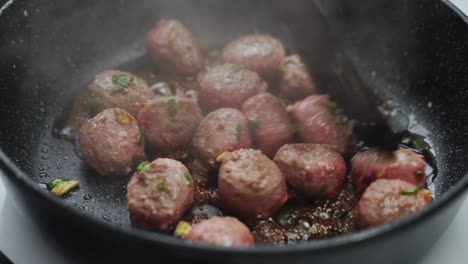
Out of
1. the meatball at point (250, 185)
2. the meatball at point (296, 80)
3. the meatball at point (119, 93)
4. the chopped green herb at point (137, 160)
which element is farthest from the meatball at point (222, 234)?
the meatball at point (296, 80)

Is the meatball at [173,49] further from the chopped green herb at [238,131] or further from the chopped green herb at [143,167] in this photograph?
the chopped green herb at [143,167]

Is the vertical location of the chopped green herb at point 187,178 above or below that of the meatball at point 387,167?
below

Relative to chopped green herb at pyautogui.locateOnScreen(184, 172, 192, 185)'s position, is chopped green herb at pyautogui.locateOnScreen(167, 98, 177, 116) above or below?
above

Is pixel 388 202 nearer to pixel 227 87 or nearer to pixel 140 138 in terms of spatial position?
pixel 227 87

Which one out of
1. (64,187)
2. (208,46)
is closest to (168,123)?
(64,187)

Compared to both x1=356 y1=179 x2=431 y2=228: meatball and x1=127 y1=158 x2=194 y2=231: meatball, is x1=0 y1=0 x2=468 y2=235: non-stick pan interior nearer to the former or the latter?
x1=127 y1=158 x2=194 y2=231: meatball

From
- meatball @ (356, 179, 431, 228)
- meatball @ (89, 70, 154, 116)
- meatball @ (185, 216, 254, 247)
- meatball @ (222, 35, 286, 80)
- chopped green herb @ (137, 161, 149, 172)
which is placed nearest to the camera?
meatball @ (185, 216, 254, 247)

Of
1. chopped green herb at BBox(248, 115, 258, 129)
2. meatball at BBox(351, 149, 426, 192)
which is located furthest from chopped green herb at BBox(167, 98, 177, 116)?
meatball at BBox(351, 149, 426, 192)
